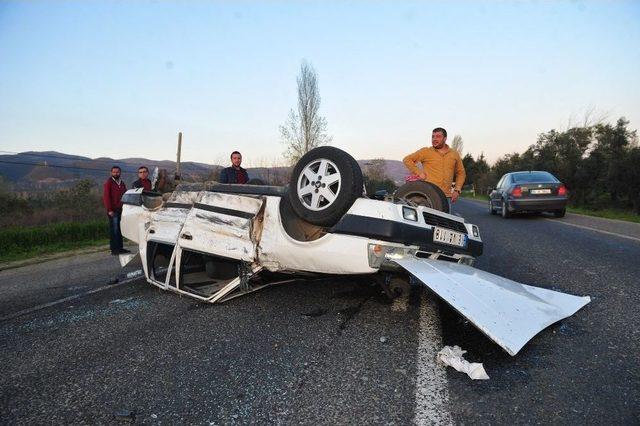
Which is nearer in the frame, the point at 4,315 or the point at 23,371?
the point at 23,371

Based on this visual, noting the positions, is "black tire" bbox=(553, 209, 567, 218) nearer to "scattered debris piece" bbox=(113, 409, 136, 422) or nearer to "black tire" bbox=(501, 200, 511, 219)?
"black tire" bbox=(501, 200, 511, 219)

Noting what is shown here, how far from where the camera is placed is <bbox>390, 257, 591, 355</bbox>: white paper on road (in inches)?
93.0

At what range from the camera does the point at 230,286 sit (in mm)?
3633

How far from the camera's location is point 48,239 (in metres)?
11.4

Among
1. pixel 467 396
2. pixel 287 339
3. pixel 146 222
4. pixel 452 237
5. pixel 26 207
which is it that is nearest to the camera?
pixel 467 396

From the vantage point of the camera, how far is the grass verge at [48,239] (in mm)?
10016

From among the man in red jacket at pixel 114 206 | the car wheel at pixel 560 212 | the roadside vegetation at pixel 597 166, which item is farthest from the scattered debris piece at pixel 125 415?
the roadside vegetation at pixel 597 166

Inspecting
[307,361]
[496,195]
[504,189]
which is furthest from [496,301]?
[496,195]

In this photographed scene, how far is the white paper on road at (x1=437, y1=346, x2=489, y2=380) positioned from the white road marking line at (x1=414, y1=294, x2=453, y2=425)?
0.20 feet

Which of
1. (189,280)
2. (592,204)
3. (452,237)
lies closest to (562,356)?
(452,237)

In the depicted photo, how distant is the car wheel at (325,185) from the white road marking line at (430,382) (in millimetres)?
1074

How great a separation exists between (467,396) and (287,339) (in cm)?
126

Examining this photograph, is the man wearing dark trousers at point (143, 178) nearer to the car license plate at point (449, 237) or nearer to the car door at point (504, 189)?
the car license plate at point (449, 237)

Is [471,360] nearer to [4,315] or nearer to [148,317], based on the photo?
[148,317]
